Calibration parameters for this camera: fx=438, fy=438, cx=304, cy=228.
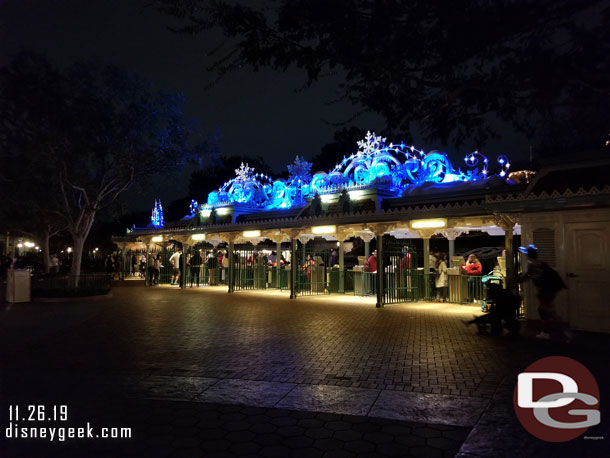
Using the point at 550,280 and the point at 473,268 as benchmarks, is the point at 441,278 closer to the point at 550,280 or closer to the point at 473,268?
the point at 473,268

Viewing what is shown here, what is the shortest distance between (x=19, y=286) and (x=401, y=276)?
14.0 meters

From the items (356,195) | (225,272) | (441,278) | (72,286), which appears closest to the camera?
(441,278)

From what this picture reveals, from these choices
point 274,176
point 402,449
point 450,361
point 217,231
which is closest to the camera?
point 402,449

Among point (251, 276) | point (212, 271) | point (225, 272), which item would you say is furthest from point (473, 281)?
point (212, 271)

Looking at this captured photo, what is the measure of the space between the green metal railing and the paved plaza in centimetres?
588

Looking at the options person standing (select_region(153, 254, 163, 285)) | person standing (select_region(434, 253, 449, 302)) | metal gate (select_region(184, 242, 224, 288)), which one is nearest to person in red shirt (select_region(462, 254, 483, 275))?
person standing (select_region(434, 253, 449, 302))

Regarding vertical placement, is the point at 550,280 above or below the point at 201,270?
above

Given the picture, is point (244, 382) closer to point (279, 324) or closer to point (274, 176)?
point (279, 324)

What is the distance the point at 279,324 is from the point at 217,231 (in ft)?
36.9

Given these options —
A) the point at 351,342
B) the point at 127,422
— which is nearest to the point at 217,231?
the point at 351,342

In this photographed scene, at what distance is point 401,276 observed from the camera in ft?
52.7

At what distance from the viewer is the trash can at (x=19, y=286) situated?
15.9 meters

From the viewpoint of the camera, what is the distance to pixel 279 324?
11.2 meters

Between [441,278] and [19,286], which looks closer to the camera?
[441,278]
